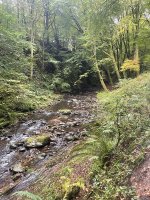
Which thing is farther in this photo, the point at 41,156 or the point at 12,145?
the point at 12,145

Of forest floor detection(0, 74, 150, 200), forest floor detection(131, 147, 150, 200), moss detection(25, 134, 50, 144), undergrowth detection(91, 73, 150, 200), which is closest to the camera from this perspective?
forest floor detection(131, 147, 150, 200)

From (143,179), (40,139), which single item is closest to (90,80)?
(40,139)

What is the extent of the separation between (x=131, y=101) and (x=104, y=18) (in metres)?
3.68

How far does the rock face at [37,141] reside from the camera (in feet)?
32.4

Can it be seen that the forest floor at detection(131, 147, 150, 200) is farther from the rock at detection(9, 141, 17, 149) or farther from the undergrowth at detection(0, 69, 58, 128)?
the undergrowth at detection(0, 69, 58, 128)

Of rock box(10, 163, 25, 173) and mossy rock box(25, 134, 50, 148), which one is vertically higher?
mossy rock box(25, 134, 50, 148)

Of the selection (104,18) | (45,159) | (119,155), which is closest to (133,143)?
(119,155)

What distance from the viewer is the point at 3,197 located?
242 inches

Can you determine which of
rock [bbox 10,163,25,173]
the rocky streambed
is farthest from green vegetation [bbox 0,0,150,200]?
rock [bbox 10,163,25,173]

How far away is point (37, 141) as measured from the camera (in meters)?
10.1

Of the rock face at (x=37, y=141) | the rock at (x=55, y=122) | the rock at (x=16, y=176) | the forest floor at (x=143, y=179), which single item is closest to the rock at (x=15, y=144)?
the rock face at (x=37, y=141)

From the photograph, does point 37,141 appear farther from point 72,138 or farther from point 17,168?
point 17,168

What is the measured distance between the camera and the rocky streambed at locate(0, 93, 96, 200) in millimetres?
7371

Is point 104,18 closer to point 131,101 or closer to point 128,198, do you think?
point 131,101
